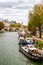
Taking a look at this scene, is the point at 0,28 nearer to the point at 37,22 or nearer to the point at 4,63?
the point at 37,22

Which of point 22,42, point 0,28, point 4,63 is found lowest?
point 0,28

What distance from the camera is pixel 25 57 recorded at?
4116 cm

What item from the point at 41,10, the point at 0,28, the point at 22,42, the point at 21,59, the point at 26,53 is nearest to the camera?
the point at 21,59

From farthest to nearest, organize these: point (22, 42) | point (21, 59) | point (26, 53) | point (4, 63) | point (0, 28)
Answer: point (0, 28) → point (22, 42) → point (26, 53) → point (21, 59) → point (4, 63)

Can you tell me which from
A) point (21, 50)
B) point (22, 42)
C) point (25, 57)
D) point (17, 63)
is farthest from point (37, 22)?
point (17, 63)

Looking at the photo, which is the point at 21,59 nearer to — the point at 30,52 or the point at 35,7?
the point at 30,52

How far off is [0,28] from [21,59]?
10067 centimetres

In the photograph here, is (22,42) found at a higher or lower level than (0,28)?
higher

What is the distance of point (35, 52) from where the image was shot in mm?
40375

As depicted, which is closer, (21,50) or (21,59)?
(21,59)

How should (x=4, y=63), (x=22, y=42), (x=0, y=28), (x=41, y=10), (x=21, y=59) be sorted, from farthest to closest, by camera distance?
(x=0, y=28)
(x=41, y=10)
(x=22, y=42)
(x=21, y=59)
(x=4, y=63)

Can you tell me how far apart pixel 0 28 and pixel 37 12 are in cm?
7136

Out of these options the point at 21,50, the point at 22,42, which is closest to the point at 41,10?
the point at 22,42

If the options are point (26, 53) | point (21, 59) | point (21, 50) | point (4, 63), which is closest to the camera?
point (4, 63)
